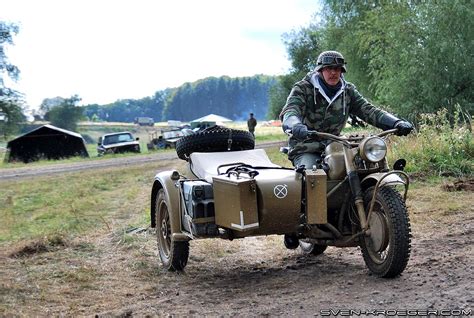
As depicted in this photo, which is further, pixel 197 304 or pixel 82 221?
pixel 82 221

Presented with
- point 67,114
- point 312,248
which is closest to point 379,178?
point 312,248

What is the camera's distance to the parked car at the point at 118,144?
3697 cm

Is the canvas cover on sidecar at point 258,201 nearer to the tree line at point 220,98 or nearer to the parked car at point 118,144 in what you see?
the parked car at point 118,144

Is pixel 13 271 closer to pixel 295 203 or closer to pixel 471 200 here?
pixel 295 203

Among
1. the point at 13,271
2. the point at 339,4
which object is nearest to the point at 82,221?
the point at 13,271

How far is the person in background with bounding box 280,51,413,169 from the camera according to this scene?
624 cm

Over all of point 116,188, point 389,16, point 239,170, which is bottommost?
point 116,188

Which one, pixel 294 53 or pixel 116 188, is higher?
pixel 294 53

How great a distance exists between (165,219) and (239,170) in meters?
1.47

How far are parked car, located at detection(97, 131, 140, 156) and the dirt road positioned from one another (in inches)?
1117

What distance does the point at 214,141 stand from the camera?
680cm

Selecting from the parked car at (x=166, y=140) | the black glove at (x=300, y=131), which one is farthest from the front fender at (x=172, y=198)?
the parked car at (x=166, y=140)

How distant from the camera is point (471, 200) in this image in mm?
9070

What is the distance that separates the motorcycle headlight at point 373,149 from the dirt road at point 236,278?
101 centimetres
